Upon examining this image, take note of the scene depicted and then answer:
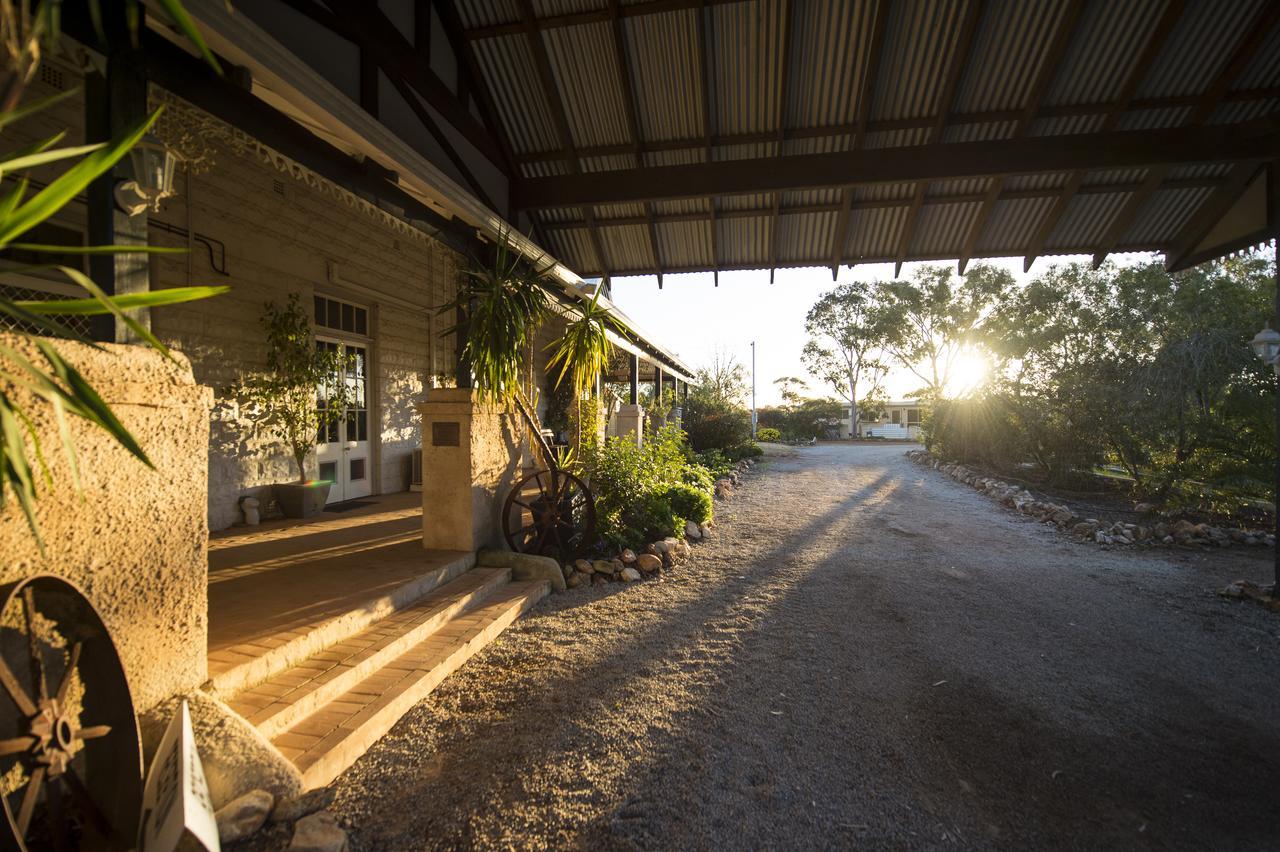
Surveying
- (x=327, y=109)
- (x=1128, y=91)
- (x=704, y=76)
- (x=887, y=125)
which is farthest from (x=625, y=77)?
(x=1128, y=91)

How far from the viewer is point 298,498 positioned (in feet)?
18.3

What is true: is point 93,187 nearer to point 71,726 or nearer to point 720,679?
point 71,726

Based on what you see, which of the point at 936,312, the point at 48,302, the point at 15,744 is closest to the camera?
the point at 48,302

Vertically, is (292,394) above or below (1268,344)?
below

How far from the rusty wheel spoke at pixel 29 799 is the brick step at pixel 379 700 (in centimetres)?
70

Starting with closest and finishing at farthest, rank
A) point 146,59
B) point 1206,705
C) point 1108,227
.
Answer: point 146,59
point 1206,705
point 1108,227

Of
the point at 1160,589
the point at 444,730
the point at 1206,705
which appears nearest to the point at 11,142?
the point at 444,730

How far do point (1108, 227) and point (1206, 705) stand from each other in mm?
5242

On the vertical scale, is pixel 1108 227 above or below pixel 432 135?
below

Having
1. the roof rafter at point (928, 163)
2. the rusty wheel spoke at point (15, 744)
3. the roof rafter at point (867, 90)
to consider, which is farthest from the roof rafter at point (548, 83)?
the rusty wheel spoke at point (15, 744)

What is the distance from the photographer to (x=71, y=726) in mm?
1572

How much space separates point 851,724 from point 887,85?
517 centimetres

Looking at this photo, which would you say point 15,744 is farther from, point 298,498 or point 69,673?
point 298,498

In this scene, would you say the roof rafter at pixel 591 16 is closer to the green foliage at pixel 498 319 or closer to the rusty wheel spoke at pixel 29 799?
the green foliage at pixel 498 319
